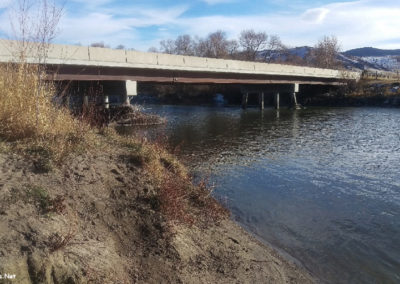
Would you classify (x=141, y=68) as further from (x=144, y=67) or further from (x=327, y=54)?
(x=327, y=54)

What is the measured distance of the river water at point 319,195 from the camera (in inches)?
266

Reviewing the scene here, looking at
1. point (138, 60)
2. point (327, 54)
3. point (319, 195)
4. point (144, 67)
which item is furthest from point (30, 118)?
point (327, 54)

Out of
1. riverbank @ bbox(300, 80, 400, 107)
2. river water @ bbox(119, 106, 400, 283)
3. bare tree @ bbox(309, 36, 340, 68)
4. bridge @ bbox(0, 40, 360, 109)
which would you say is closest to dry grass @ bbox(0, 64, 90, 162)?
river water @ bbox(119, 106, 400, 283)

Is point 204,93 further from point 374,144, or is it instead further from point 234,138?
point 374,144

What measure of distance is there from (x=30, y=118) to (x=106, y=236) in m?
3.33

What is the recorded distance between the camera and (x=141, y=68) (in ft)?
90.2

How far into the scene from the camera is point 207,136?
79.2 ft

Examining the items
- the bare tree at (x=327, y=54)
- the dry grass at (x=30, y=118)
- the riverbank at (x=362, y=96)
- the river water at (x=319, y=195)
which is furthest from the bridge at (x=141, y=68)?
the bare tree at (x=327, y=54)

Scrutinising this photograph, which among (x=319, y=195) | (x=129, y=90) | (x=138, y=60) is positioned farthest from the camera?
(x=129, y=90)

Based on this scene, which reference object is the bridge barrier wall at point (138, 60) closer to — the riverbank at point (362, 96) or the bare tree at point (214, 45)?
the riverbank at point (362, 96)

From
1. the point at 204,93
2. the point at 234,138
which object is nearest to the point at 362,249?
the point at 234,138

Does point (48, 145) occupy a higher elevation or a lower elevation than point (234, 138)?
higher

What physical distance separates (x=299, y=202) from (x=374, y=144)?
11789 mm

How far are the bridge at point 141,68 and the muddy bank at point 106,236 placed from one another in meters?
8.48
